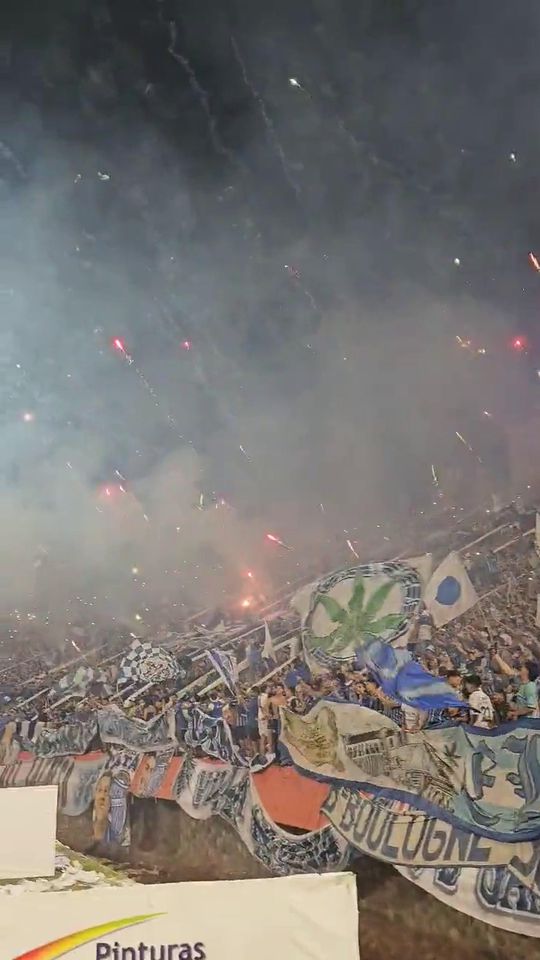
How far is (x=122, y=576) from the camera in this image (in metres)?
4.96

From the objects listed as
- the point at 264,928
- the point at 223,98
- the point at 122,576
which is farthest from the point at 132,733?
the point at 223,98

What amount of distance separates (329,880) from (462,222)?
3274 mm

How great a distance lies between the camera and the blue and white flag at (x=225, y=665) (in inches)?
179

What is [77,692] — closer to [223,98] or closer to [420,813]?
[420,813]

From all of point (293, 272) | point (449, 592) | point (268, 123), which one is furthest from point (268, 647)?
point (268, 123)

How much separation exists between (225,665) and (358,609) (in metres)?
0.86

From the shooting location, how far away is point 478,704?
3863 mm

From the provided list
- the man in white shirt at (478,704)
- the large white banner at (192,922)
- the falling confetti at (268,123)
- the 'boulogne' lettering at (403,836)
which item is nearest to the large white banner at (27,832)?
the large white banner at (192,922)

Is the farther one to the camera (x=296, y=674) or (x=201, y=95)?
(x=201, y=95)

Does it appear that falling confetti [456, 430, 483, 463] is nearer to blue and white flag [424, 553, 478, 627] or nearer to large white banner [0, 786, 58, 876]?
blue and white flag [424, 553, 478, 627]

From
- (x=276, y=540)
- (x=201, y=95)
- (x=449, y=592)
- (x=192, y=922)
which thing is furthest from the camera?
(x=201, y=95)

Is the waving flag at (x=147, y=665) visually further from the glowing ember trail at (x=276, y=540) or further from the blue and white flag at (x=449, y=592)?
the blue and white flag at (x=449, y=592)

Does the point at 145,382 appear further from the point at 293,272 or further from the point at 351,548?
the point at 351,548

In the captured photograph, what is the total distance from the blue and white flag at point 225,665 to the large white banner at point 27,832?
3.78 ft
